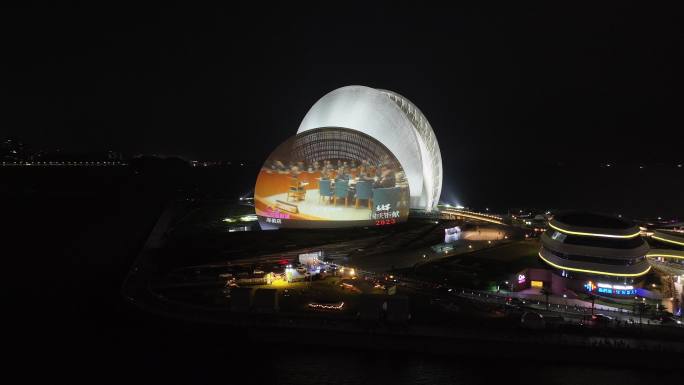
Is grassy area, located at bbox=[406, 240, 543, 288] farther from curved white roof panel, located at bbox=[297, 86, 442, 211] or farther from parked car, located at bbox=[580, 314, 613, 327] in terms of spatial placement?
curved white roof panel, located at bbox=[297, 86, 442, 211]

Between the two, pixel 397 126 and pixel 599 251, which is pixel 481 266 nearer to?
pixel 599 251

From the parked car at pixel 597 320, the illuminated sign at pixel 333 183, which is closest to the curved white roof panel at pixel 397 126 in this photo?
the illuminated sign at pixel 333 183

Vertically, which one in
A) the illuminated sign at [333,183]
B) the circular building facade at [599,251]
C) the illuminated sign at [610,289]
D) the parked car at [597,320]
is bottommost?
the parked car at [597,320]

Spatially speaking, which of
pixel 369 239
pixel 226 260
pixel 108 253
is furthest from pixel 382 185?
pixel 108 253

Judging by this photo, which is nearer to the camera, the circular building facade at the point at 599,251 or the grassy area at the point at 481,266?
the circular building facade at the point at 599,251

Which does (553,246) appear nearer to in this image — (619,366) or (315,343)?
(619,366)

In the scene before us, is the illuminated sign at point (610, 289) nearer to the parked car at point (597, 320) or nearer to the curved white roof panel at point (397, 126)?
the parked car at point (597, 320)

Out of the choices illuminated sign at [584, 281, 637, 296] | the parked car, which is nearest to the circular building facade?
illuminated sign at [584, 281, 637, 296]
